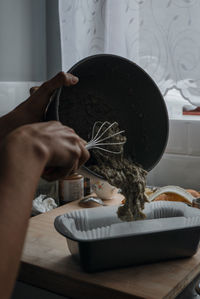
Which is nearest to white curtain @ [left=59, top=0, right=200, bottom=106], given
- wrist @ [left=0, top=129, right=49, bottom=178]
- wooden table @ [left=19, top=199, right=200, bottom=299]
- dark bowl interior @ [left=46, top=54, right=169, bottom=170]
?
dark bowl interior @ [left=46, top=54, right=169, bottom=170]

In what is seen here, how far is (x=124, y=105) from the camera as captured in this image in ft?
3.27

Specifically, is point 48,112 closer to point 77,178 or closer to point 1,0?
point 77,178

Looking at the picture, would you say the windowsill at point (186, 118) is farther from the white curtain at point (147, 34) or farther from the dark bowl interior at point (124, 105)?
the dark bowl interior at point (124, 105)

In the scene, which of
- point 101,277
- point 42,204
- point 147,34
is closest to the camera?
point 101,277

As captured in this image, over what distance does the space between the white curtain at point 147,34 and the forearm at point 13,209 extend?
90cm

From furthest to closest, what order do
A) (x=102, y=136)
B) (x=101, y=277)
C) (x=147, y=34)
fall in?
(x=147, y=34)
(x=102, y=136)
(x=101, y=277)

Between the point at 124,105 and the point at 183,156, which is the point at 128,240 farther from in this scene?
the point at 183,156

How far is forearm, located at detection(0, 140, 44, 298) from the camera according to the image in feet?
1.58

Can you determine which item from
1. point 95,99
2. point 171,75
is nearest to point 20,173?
point 95,99

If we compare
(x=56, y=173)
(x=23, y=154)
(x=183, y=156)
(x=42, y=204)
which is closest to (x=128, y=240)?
(x=56, y=173)

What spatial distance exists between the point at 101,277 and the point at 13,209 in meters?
0.37

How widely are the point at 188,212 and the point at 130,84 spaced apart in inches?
12.5

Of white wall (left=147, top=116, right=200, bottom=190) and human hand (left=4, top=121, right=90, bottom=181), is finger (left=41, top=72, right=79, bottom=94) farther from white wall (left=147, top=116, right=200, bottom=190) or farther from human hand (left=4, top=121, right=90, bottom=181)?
white wall (left=147, top=116, right=200, bottom=190)

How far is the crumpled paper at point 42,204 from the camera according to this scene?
1246 mm
